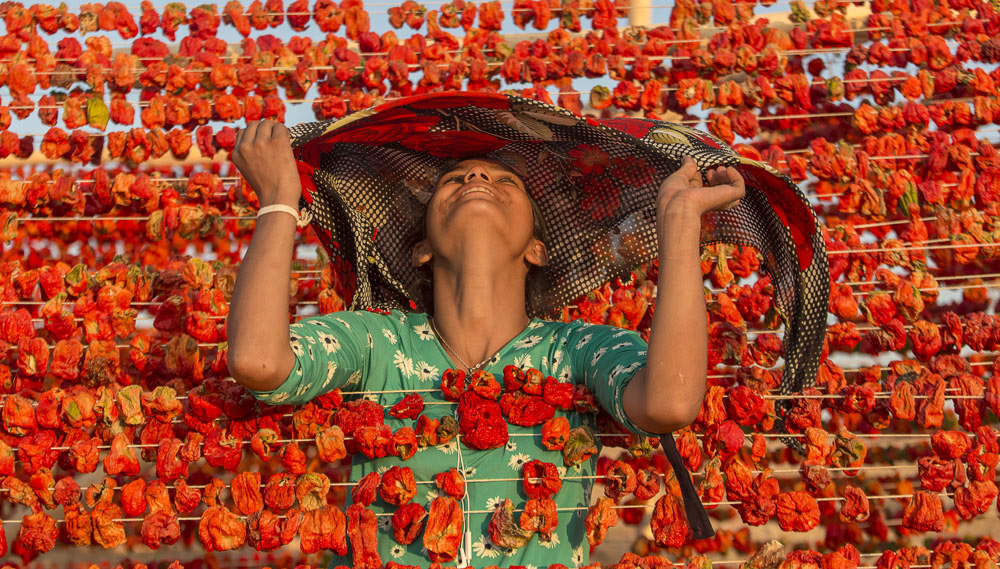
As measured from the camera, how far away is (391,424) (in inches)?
72.0

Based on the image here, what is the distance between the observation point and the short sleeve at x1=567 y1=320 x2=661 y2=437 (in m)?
1.67

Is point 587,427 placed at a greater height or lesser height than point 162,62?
lesser

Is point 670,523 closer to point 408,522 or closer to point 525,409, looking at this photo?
point 525,409

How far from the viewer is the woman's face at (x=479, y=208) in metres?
1.89

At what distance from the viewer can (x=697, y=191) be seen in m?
1.60

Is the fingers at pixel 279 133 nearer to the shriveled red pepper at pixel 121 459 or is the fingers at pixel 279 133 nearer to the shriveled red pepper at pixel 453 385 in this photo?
the shriveled red pepper at pixel 453 385

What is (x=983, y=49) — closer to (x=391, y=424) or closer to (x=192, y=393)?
(x=391, y=424)

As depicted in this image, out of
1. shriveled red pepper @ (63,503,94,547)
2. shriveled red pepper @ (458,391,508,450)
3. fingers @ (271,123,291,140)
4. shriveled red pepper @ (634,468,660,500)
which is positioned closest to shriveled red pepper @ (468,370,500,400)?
shriveled red pepper @ (458,391,508,450)

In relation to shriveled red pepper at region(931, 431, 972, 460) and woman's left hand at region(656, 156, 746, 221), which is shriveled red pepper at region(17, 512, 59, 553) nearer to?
woman's left hand at region(656, 156, 746, 221)

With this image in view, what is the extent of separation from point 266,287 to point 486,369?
20.2 inches

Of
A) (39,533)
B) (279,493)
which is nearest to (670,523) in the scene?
(279,493)

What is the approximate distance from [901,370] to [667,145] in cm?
77

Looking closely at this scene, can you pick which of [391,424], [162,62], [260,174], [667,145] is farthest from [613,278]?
[162,62]

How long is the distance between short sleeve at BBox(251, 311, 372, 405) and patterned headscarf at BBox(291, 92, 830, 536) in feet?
0.60
